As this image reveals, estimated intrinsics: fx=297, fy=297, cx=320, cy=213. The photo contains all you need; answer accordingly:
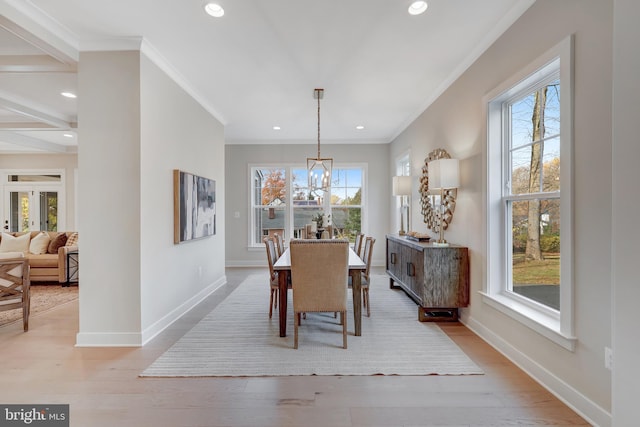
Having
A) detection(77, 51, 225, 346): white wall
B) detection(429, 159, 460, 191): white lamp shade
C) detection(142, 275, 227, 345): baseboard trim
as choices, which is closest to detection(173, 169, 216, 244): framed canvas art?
detection(77, 51, 225, 346): white wall

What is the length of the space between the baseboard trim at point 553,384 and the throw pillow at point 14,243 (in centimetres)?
734

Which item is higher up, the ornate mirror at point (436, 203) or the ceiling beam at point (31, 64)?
the ceiling beam at point (31, 64)

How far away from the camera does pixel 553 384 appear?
1961 millimetres

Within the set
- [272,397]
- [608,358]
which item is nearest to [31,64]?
[272,397]

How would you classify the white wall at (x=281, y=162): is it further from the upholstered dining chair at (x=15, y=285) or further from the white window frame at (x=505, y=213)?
the white window frame at (x=505, y=213)

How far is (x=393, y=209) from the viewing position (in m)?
6.36

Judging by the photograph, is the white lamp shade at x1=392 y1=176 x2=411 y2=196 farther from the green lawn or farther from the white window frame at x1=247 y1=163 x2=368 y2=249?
the green lawn

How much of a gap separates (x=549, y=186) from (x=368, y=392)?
1956mm

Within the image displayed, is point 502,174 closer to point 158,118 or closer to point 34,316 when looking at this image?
point 158,118

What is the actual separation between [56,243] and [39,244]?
29 centimetres

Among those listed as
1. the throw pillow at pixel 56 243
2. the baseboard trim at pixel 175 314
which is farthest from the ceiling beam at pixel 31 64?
the throw pillow at pixel 56 243

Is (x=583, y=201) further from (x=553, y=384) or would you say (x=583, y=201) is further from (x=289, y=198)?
(x=289, y=198)

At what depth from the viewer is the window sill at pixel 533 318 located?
1840 millimetres

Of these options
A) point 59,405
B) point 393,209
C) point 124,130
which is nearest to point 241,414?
point 59,405
